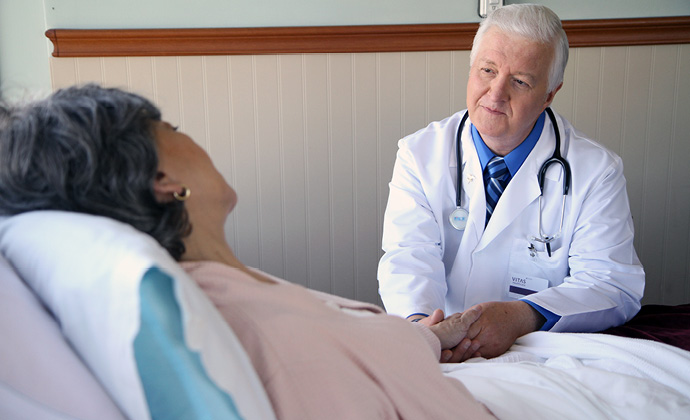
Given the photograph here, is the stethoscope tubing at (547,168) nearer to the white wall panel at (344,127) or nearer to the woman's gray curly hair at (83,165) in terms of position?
the white wall panel at (344,127)

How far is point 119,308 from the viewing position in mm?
587

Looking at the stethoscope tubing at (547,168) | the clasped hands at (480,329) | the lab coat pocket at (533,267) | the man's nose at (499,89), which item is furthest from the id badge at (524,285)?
the man's nose at (499,89)

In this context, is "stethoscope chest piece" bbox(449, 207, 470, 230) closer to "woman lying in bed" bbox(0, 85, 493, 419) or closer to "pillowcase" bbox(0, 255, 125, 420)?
"woman lying in bed" bbox(0, 85, 493, 419)

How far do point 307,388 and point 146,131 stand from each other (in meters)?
0.40

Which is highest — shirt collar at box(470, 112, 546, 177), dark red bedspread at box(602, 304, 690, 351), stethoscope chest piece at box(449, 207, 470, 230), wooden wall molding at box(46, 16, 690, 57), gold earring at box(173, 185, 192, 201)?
wooden wall molding at box(46, 16, 690, 57)

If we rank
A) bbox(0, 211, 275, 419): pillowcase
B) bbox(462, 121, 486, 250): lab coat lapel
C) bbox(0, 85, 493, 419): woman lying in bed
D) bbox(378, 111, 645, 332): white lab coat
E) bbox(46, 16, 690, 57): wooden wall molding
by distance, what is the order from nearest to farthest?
bbox(0, 211, 275, 419): pillowcase → bbox(0, 85, 493, 419): woman lying in bed → bbox(378, 111, 645, 332): white lab coat → bbox(462, 121, 486, 250): lab coat lapel → bbox(46, 16, 690, 57): wooden wall molding

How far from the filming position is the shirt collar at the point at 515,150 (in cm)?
177

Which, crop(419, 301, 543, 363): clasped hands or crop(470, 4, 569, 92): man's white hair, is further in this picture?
crop(470, 4, 569, 92): man's white hair

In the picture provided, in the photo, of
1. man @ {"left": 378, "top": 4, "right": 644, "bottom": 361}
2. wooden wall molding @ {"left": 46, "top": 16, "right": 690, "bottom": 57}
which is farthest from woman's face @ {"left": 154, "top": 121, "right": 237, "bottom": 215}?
wooden wall molding @ {"left": 46, "top": 16, "right": 690, "bottom": 57}

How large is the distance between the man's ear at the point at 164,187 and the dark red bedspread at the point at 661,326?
1.12 m

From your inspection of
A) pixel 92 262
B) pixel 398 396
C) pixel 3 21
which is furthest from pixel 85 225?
pixel 3 21

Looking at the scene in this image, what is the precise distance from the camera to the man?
1656 millimetres

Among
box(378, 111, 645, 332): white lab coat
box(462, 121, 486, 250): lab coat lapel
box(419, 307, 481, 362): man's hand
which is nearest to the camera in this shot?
box(419, 307, 481, 362): man's hand

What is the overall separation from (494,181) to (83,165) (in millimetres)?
1278
